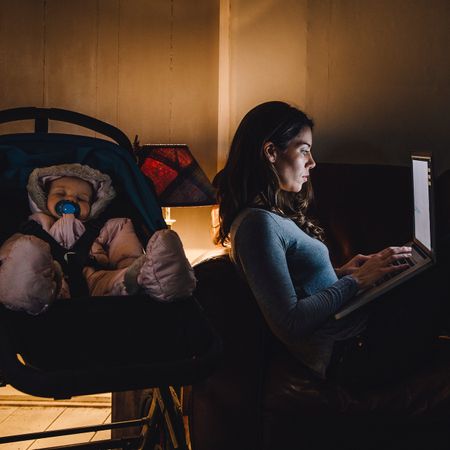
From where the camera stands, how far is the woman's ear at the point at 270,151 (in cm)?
160

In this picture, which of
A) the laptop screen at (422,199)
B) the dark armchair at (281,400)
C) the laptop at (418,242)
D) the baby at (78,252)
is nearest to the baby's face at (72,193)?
the baby at (78,252)

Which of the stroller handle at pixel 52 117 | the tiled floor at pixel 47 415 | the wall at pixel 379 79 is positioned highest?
the wall at pixel 379 79

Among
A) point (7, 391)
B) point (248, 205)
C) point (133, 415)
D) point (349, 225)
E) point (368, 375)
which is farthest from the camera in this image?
point (7, 391)

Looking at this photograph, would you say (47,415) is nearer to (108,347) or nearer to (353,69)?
(108,347)

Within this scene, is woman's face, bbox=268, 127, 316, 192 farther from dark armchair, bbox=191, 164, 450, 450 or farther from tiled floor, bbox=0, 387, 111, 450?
tiled floor, bbox=0, 387, 111, 450

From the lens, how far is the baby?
3.56ft

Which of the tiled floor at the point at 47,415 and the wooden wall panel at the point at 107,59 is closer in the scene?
the tiled floor at the point at 47,415

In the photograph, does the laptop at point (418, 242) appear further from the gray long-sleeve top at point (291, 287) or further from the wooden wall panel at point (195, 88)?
the wooden wall panel at point (195, 88)

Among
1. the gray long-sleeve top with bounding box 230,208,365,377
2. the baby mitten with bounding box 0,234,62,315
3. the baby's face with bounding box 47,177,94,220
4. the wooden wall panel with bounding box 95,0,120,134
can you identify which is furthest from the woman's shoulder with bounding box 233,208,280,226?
the wooden wall panel with bounding box 95,0,120,134

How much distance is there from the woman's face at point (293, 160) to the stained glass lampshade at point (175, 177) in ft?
1.73

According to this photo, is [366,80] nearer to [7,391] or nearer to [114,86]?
[114,86]

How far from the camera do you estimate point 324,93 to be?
264 cm

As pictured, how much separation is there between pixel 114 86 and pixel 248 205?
4.30ft

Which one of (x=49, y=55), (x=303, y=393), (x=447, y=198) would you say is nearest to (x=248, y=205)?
(x=303, y=393)
